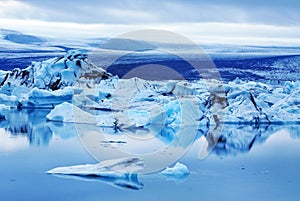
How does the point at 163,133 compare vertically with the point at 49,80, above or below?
below

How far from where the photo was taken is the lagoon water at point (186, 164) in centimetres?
486

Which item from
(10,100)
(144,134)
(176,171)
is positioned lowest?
(10,100)

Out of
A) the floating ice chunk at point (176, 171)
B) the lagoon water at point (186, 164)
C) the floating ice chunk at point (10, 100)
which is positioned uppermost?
the floating ice chunk at point (176, 171)

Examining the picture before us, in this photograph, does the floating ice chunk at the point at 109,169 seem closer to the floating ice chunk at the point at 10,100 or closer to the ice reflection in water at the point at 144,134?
the ice reflection in water at the point at 144,134

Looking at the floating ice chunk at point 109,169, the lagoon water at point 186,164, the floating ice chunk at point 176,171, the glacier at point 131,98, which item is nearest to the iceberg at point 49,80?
the glacier at point 131,98

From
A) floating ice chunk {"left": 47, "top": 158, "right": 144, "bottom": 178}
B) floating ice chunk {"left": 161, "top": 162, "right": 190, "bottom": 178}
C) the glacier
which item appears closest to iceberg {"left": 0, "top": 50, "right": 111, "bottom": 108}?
the glacier

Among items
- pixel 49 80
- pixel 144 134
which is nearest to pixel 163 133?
pixel 144 134

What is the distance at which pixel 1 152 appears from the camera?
259 inches

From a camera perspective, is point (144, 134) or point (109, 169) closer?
point (109, 169)

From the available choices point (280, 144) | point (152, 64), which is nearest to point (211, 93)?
point (280, 144)

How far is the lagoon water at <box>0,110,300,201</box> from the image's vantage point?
15.9 feet

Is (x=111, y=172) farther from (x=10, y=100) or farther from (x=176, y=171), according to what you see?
(x=10, y=100)

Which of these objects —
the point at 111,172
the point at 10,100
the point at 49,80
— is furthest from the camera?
the point at 49,80

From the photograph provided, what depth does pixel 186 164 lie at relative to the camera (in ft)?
19.7
